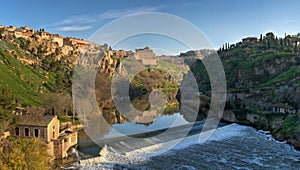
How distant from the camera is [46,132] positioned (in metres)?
26.6

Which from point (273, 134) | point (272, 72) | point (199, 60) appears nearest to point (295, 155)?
point (273, 134)

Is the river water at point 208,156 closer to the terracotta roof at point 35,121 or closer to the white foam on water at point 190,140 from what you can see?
the white foam on water at point 190,140

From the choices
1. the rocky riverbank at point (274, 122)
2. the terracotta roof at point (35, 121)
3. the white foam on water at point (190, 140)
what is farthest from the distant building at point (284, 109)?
the terracotta roof at point (35, 121)

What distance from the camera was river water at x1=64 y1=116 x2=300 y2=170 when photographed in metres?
25.5

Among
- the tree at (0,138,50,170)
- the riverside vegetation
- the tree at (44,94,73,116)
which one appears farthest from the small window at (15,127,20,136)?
the tree at (44,94,73,116)

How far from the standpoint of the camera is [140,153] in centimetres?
2878

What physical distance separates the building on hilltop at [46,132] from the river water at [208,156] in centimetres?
277

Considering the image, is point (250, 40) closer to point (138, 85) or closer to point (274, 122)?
point (138, 85)

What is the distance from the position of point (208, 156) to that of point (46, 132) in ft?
53.3

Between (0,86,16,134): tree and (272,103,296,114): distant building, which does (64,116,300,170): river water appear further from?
(272,103,296,114): distant building

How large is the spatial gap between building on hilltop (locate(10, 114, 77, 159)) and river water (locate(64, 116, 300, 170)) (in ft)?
9.10

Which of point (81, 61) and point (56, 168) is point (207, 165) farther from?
point (81, 61)

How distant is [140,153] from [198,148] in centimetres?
699

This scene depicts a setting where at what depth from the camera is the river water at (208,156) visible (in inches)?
1005
